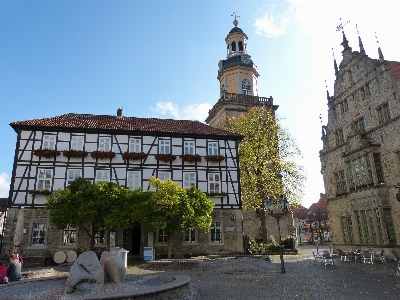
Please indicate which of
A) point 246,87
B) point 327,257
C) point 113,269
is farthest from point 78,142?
point 246,87

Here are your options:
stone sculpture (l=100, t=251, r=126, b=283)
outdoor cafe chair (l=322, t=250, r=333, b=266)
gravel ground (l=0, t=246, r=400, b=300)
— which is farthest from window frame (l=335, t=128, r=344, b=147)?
stone sculpture (l=100, t=251, r=126, b=283)

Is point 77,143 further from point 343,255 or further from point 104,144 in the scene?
point 343,255

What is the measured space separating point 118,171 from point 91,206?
16.8 ft

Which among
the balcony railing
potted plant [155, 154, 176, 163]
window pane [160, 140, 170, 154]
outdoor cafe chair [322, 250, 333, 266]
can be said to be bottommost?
outdoor cafe chair [322, 250, 333, 266]

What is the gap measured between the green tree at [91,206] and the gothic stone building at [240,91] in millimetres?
19344

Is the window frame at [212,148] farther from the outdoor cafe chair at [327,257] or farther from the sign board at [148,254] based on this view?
the outdoor cafe chair at [327,257]

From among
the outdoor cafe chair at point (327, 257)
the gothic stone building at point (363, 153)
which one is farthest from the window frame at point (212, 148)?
the outdoor cafe chair at point (327, 257)

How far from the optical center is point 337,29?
29016mm

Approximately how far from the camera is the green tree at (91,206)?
65.3 ft

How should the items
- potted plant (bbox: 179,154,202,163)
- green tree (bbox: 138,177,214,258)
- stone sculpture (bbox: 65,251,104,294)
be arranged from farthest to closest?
potted plant (bbox: 179,154,202,163) → green tree (bbox: 138,177,214,258) → stone sculpture (bbox: 65,251,104,294)

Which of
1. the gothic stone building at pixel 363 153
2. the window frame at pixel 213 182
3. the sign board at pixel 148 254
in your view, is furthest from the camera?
the window frame at pixel 213 182

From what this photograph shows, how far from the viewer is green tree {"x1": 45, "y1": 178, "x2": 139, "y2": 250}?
783 inches

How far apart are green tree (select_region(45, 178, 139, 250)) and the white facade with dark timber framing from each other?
2907 millimetres

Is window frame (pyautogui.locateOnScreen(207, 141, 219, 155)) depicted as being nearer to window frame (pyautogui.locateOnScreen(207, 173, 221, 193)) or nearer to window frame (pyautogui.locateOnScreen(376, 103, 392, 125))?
window frame (pyautogui.locateOnScreen(207, 173, 221, 193))
